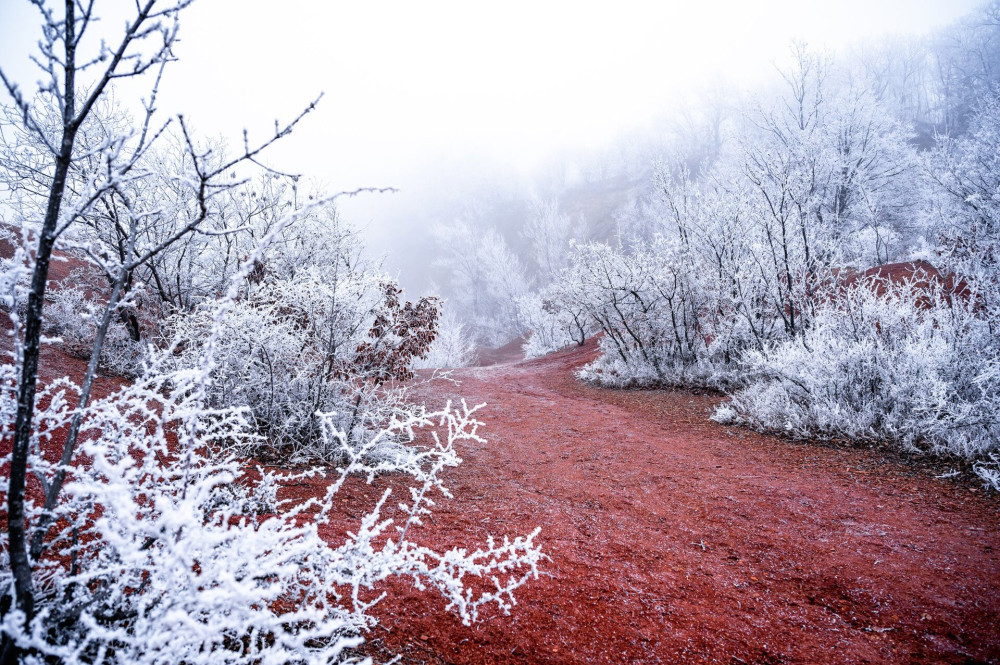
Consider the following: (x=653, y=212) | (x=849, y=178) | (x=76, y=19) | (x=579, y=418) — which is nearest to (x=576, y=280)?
(x=579, y=418)

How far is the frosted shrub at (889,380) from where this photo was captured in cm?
466

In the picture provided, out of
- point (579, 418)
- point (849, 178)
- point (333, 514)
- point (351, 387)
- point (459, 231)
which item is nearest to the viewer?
point (333, 514)

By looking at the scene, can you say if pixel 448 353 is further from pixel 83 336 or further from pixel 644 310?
pixel 83 336

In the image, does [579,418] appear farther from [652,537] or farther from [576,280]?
[576,280]

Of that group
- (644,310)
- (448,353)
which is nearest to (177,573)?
(644,310)

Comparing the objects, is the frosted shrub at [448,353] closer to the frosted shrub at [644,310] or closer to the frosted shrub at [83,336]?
the frosted shrub at [644,310]

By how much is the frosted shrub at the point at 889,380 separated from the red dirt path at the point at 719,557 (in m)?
0.54

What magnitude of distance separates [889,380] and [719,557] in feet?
13.1

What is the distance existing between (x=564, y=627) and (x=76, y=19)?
9.91 feet

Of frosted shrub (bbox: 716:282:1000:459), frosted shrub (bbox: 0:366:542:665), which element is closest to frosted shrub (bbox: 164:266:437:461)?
frosted shrub (bbox: 0:366:542:665)

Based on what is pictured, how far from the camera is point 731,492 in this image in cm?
434

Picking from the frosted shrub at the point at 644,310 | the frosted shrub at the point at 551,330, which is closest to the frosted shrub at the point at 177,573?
the frosted shrub at the point at 644,310

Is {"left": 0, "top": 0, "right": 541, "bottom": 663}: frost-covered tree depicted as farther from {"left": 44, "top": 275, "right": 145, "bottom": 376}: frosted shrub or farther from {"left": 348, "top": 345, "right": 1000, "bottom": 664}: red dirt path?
{"left": 44, "top": 275, "right": 145, "bottom": 376}: frosted shrub

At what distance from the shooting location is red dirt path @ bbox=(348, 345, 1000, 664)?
224 centimetres
